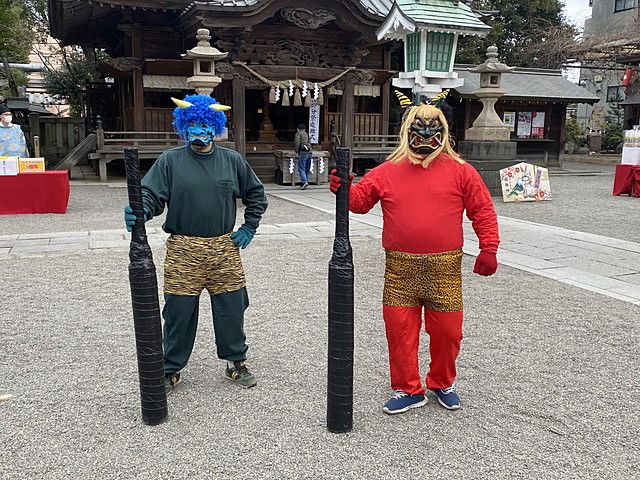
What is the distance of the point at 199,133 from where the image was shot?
3.26 metres

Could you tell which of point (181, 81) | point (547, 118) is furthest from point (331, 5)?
point (547, 118)

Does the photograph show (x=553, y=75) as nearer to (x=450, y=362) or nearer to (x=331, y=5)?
(x=331, y=5)

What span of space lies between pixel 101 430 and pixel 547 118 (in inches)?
883

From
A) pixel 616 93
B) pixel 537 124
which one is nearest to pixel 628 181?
pixel 537 124

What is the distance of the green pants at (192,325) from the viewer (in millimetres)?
3396

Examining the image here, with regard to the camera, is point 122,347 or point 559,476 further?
point 122,347

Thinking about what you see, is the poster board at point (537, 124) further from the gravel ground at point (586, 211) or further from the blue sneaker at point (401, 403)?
the blue sneaker at point (401, 403)

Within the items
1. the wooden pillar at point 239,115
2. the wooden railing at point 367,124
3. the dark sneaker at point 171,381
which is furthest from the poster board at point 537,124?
the dark sneaker at point 171,381

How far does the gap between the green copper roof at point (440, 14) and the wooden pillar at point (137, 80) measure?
9.33 m

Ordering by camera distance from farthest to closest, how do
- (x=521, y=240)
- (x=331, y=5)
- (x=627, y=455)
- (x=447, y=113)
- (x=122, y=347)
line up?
(x=331, y=5) → (x=521, y=240) → (x=122, y=347) → (x=447, y=113) → (x=627, y=455)

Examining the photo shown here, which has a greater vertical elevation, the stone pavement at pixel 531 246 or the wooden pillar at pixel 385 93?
the wooden pillar at pixel 385 93

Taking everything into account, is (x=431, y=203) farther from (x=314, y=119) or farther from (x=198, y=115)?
(x=314, y=119)

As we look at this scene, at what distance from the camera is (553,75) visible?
23.0 metres

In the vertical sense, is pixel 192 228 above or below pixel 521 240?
above
